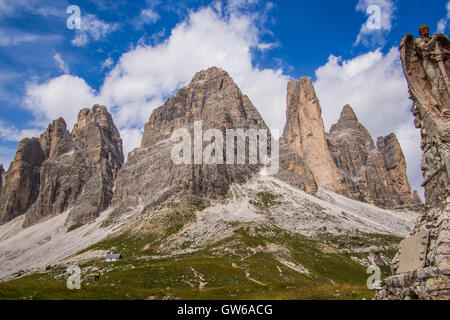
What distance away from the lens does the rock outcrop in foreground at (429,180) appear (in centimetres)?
1590

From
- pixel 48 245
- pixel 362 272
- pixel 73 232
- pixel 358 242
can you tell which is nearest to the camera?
pixel 362 272

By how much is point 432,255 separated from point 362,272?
265 ft

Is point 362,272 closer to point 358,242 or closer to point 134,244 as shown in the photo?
point 358,242

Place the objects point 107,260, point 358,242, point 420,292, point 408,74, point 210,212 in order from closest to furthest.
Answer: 1. point 420,292
2. point 408,74
3. point 107,260
4. point 358,242
5. point 210,212

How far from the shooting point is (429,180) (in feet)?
67.7

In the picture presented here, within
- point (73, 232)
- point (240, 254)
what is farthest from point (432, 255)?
point (73, 232)

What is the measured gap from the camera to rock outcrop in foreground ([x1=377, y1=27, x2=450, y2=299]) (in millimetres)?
15898
